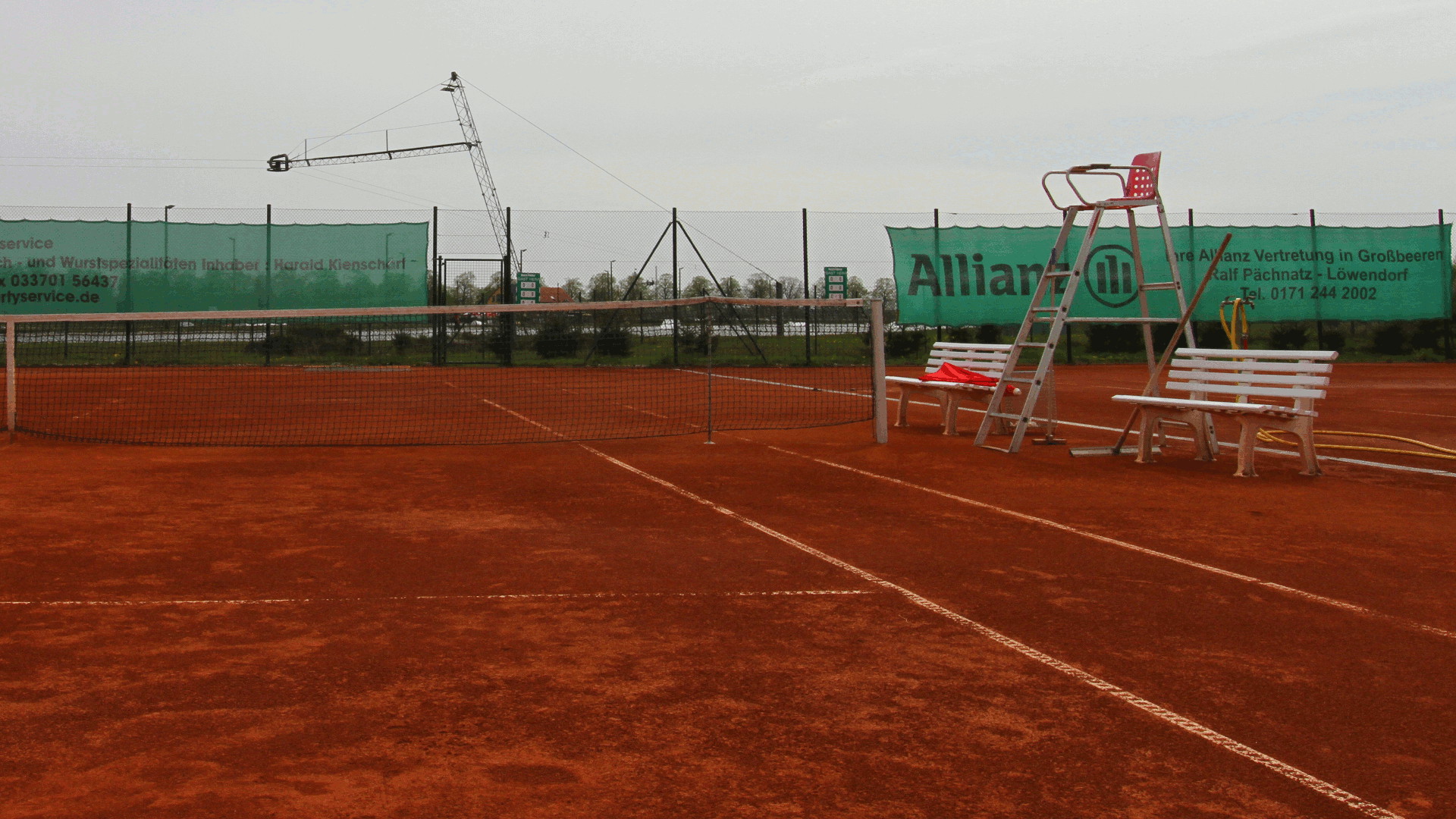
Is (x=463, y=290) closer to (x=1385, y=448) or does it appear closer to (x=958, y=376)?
(x=958, y=376)

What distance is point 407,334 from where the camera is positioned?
75.6ft

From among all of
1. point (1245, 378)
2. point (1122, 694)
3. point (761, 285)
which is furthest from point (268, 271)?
point (1122, 694)

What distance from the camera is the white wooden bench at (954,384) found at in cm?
1111

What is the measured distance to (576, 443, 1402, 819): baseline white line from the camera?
2.89m

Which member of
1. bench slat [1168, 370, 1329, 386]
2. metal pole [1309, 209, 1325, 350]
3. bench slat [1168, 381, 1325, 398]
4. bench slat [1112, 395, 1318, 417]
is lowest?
bench slat [1112, 395, 1318, 417]

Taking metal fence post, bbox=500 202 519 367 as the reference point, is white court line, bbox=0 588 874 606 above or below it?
below

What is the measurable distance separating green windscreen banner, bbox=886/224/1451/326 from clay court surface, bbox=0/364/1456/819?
1564 cm

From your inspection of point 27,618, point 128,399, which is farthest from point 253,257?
point 27,618

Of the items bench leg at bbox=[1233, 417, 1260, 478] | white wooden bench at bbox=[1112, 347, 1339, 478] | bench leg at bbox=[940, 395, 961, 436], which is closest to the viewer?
white wooden bench at bbox=[1112, 347, 1339, 478]

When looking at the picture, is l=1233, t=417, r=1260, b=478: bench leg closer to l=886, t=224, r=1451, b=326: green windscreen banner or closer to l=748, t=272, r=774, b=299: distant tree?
l=886, t=224, r=1451, b=326: green windscreen banner

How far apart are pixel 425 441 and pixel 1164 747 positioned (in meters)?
8.58

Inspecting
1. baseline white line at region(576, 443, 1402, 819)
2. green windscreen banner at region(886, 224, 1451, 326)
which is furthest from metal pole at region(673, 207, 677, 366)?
baseline white line at region(576, 443, 1402, 819)

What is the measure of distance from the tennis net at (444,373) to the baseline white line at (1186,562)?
9.66 feet

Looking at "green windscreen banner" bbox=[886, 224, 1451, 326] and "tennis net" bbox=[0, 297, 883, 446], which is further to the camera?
"green windscreen banner" bbox=[886, 224, 1451, 326]
